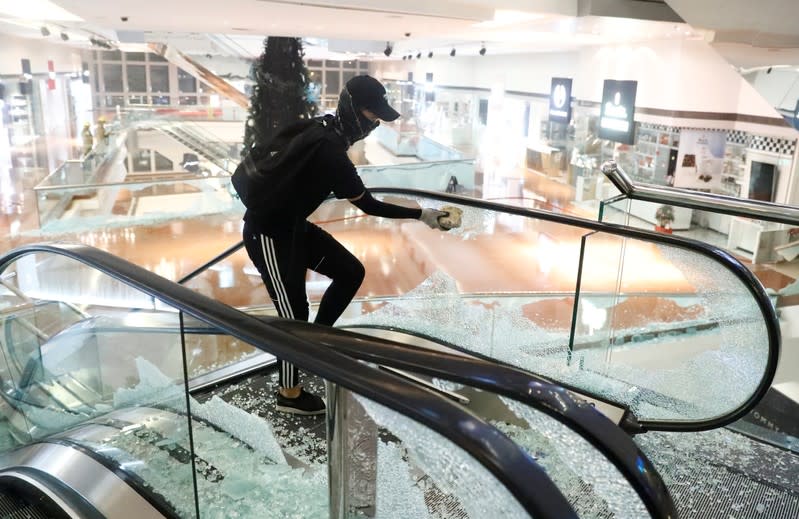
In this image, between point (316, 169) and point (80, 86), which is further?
point (80, 86)

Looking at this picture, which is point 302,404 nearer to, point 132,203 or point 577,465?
point 577,465

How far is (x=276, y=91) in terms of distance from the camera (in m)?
11.4

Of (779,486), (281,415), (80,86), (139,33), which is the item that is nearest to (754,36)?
(779,486)

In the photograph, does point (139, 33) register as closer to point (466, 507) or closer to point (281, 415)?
point (281, 415)

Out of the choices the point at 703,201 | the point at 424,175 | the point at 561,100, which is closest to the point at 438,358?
the point at 703,201

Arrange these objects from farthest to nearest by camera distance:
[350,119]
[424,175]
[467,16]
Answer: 1. [424,175]
2. [467,16]
3. [350,119]

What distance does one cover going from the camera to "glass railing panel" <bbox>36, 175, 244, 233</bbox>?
357 inches

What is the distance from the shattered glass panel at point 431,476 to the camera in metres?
1.03

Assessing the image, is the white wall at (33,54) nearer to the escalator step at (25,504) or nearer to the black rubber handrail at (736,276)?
the escalator step at (25,504)

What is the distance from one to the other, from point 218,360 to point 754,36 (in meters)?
7.10

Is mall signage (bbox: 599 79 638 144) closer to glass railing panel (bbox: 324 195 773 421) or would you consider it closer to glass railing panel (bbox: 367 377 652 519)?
glass railing panel (bbox: 324 195 773 421)

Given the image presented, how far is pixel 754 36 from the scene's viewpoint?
23.7 feet

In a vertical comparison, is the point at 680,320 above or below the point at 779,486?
above

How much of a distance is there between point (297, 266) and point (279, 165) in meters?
0.42
